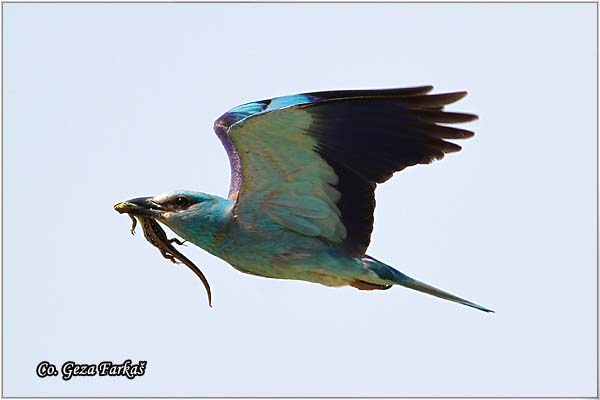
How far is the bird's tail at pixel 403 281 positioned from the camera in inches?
387

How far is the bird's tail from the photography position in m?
9.82

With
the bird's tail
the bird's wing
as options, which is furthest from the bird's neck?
the bird's tail

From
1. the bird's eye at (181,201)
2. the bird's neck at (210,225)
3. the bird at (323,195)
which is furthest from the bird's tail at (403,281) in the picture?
the bird's eye at (181,201)

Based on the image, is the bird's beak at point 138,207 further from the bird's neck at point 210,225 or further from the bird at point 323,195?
the bird's neck at point 210,225

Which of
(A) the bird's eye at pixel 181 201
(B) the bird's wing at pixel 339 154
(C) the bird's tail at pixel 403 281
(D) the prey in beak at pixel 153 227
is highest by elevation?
(B) the bird's wing at pixel 339 154

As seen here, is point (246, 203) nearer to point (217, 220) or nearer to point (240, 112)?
point (217, 220)

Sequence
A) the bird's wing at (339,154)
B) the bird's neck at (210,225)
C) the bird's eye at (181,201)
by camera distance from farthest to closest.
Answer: the bird's eye at (181,201), the bird's neck at (210,225), the bird's wing at (339,154)

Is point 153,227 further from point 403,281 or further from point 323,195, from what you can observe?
point 403,281

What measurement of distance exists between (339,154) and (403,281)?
1.07 metres

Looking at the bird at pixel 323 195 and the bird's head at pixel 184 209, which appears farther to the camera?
the bird's head at pixel 184 209

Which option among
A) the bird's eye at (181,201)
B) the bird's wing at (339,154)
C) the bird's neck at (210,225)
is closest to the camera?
the bird's wing at (339,154)

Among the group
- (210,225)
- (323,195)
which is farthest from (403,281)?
(210,225)

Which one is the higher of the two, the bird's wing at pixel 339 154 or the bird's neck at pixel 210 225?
the bird's wing at pixel 339 154

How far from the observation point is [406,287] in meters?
9.90
